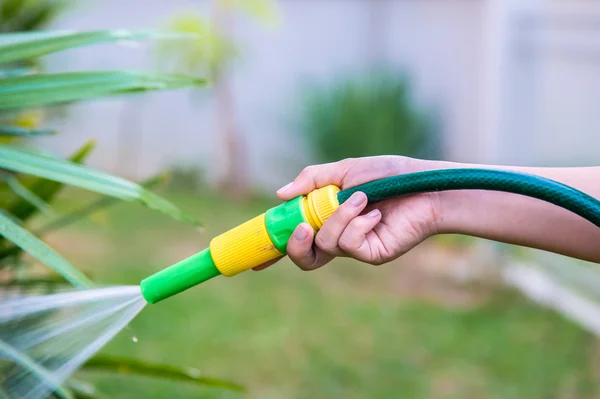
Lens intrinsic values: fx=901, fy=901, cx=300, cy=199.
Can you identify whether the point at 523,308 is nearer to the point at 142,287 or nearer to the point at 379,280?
the point at 379,280

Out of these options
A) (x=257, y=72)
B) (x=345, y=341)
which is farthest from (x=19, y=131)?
(x=257, y=72)

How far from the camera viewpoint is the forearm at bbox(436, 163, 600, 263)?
133cm

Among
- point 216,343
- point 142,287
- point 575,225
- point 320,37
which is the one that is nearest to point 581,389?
point 216,343

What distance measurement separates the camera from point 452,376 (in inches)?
158

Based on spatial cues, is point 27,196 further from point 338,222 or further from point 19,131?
point 338,222

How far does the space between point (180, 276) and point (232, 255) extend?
0.08 m

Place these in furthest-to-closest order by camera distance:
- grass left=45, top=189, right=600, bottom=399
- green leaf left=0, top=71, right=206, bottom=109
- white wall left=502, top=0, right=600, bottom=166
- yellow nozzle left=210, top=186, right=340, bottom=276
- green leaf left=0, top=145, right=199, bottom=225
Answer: white wall left=502, top=0, right=600, bottom=166 < grass left=45, top=189, right=600, bottom=399 < green leaf left=0, top=71, right=206, bottom=109 < green leaf left=0, top=145, right=199, bottom=225 < yellow nozzle left=210, top=186, right=340, bottom=276

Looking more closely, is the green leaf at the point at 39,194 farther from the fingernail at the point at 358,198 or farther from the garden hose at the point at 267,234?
the fingernail at the point at 358,198

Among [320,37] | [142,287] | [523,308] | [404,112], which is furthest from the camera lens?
[320,37]

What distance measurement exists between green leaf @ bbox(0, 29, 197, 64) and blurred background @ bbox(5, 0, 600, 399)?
621 millimetres

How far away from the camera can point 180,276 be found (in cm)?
125

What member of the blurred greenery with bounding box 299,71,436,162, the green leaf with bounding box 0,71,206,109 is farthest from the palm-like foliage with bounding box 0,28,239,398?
the blurred greenery with bounding box 299,71,436,162

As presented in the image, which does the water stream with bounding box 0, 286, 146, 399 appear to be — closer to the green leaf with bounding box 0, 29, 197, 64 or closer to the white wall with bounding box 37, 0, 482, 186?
the green leaf with bounding box 0, 29, 197, 64

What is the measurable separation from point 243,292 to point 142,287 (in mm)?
4058
